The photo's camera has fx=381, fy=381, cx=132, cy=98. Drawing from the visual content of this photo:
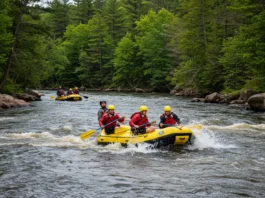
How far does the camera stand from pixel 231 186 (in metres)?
8.04

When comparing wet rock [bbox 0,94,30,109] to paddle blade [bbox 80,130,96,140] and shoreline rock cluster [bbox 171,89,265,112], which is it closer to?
paddle blade [bbox 80,130,96,140]

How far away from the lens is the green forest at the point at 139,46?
26938 mm

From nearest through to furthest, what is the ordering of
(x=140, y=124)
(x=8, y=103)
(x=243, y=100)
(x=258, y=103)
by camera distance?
(x=140, y=124) < (x=258, y=103) < (x=8, y=103) < (x=243, y=100)

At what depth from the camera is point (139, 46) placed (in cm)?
5628

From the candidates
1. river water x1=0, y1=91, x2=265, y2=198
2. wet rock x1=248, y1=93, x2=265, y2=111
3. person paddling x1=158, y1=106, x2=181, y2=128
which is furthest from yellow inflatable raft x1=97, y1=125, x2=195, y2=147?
wet rock x1=248, y1=93, x2=265, y2=111

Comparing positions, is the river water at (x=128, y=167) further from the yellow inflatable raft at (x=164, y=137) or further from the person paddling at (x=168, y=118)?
the person paddling at (x=168, y=118)

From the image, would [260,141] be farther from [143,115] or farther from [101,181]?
[101,181]

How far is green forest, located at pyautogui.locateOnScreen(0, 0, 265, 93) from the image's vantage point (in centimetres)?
2694

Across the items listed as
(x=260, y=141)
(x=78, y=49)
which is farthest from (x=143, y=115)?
(x=78, y=49)

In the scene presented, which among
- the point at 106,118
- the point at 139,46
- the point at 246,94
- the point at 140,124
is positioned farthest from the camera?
the point at 139,46

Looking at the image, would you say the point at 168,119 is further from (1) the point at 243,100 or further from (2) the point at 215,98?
(2) the point at 215,98

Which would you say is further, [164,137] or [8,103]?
[8,103]

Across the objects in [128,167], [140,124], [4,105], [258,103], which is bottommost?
[128,167]

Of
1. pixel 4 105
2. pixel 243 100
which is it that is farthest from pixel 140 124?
pixel 243 100
